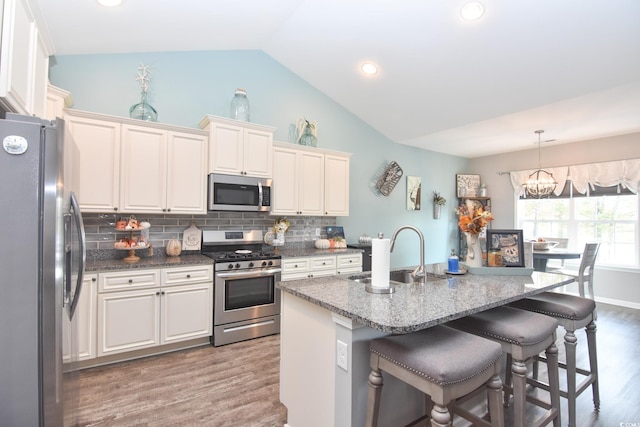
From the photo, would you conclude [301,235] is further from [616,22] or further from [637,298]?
[637,298]

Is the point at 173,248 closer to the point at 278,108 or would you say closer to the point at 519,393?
the point at 278,108

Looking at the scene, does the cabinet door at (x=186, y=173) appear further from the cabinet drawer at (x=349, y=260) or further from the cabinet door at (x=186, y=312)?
the cabinet drawer at (x=349, y=260)

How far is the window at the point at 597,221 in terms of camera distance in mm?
4844

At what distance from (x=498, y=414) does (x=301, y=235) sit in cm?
322

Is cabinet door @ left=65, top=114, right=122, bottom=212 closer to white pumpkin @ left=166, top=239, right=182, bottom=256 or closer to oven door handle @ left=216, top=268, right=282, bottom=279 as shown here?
white pumpkin @ left=166, top=239, right=182, bottom=256

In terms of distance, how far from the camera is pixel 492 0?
264 cm

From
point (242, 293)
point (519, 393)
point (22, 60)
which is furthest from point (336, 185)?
point (22, 60)

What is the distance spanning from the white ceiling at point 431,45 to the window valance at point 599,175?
0.62 metres

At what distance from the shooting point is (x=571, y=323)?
1.97 m

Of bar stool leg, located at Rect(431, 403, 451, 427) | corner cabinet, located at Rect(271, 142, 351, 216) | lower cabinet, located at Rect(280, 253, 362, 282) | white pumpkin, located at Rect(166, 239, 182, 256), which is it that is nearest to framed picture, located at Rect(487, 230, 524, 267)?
bar stool leg, located at Rect(431, 403, 451, 427)

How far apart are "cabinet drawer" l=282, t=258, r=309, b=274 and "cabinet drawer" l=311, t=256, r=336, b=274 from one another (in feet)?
0.33

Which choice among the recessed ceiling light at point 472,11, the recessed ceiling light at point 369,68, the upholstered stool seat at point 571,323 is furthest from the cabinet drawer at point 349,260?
the recessed ceiling light at point 472,11

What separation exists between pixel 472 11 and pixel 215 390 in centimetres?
378

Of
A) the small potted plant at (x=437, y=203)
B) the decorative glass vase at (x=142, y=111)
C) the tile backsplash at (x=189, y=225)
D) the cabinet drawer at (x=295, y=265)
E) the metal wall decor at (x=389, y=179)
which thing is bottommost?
the cabinet drawer at (x=295, y=265)
